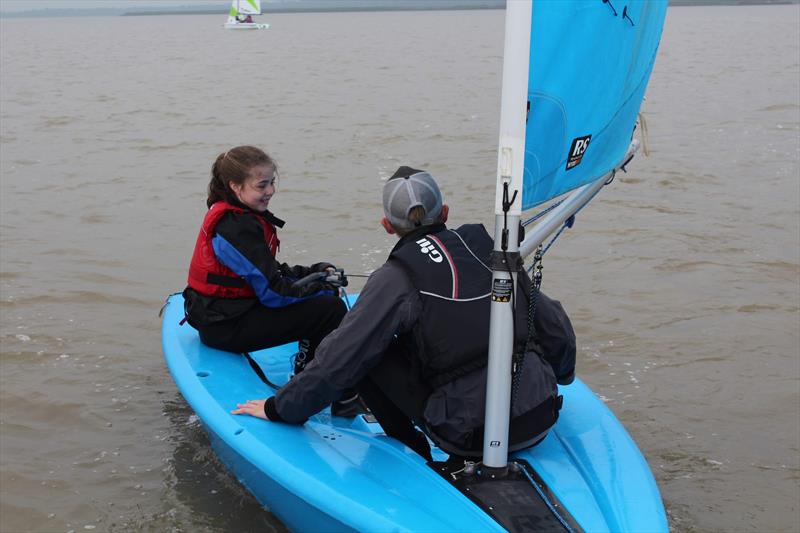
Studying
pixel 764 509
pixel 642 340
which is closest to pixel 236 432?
pixel 764 509

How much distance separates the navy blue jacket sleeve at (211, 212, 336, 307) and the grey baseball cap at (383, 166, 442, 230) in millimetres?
950

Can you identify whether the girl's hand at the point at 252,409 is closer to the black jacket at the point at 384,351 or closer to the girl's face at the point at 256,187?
the black jacket at the point at 384,351

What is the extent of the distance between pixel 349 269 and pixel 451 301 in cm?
435

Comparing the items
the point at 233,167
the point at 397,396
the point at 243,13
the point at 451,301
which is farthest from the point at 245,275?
the point at 243,13

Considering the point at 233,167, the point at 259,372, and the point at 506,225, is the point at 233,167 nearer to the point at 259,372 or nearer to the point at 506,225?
the point at 259,372

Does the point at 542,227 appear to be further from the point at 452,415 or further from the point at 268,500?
the point at 268,500

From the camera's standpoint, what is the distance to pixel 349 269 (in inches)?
279

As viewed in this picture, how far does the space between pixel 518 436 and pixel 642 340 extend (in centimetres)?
298

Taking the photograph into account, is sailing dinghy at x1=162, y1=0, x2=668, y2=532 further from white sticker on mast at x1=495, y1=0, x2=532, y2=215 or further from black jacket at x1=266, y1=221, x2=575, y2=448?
black jacket at x1=266, y1=221, x2=575, y2=448

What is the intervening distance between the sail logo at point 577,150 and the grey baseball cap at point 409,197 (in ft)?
1.41

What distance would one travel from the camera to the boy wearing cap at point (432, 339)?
2762 mm

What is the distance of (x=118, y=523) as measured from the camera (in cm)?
382

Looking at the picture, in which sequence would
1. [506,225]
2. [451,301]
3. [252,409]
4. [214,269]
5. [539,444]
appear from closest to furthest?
[506,225] → [451,301] → [539,444] → [252,409] → [214,269]

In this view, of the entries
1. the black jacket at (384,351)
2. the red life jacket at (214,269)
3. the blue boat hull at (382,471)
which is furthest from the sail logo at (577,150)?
the red life jacket at (214,269)
